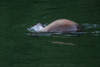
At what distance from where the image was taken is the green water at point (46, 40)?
598 cm

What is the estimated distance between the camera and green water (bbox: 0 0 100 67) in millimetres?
5984

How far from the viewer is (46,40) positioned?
7.19 metres

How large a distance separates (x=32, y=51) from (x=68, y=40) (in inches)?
36.5

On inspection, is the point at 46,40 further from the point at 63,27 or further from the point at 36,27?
the point at 36,27

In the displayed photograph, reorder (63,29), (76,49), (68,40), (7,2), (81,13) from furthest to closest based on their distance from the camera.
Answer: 1. (7,2)
2. (81,13)
3. (63,29)
4. (68,40)
5. (76,49)

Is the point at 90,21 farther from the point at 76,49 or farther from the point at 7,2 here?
the point at 7,2

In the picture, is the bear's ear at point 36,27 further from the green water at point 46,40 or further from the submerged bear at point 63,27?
the green water at point 46,40

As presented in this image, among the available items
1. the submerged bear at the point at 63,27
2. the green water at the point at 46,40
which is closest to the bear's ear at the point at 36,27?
the submerged bear at the point at 63,27

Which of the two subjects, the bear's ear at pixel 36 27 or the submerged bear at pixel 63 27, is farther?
the bear's ear at pixel 36 27

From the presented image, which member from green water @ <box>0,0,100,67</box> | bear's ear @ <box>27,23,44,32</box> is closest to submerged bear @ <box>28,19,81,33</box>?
bear's ear @ <box>27,23,44,32</box>

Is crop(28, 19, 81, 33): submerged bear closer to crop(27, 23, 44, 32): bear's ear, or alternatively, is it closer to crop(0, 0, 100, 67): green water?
crop(27, 23, 44, 32): bear's ear

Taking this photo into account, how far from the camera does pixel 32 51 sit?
6.56m

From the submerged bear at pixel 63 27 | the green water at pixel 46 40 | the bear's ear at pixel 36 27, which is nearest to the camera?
the green water at pixel 46 40

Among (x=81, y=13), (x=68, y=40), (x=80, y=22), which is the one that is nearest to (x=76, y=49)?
(x=68, y=40)
